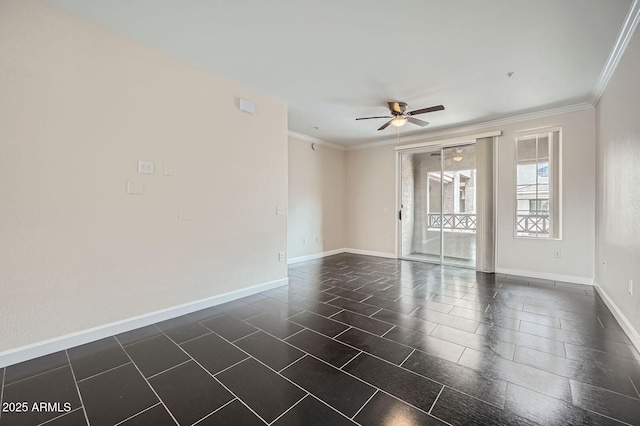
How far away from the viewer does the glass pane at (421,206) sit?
5855 millimetres

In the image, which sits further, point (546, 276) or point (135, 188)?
point (546, 276)

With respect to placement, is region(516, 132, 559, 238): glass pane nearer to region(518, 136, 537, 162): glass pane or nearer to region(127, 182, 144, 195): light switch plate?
region(518, 136, 537, 162): glass pane

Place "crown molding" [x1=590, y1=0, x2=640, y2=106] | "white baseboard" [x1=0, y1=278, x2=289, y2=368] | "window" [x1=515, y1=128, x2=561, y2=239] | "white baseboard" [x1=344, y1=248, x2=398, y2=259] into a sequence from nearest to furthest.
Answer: "white baseboard" [x1=0, y1=278, x2=289, y2=368]
"crown molding" [x1=590, y1=0, x2=640, y2=106]
"window" [x1=515, y1=128, x2=561, y2=239]
"white baseboard" [x1=344, y1=248, x2=398, y2=259]

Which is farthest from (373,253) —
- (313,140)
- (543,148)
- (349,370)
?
(349,370)

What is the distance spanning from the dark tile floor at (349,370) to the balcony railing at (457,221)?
2.35 m

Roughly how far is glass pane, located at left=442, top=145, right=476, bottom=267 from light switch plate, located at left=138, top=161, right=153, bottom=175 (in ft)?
17.0

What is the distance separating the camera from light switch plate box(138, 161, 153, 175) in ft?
8.56

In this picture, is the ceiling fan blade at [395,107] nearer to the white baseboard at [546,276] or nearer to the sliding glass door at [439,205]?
the sliding glass door at [439,205]

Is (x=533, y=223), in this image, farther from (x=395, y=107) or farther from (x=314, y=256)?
(x=314, y=256)

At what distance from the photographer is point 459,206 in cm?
554

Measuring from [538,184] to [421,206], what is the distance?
2153 millimetres

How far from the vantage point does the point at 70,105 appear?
2.22m

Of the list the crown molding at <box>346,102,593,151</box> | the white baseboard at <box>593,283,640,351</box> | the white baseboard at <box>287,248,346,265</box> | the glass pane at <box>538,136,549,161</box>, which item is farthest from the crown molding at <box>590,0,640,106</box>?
the white baseboard at <box>287,248,346,265</box>

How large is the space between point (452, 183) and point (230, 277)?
466cm
